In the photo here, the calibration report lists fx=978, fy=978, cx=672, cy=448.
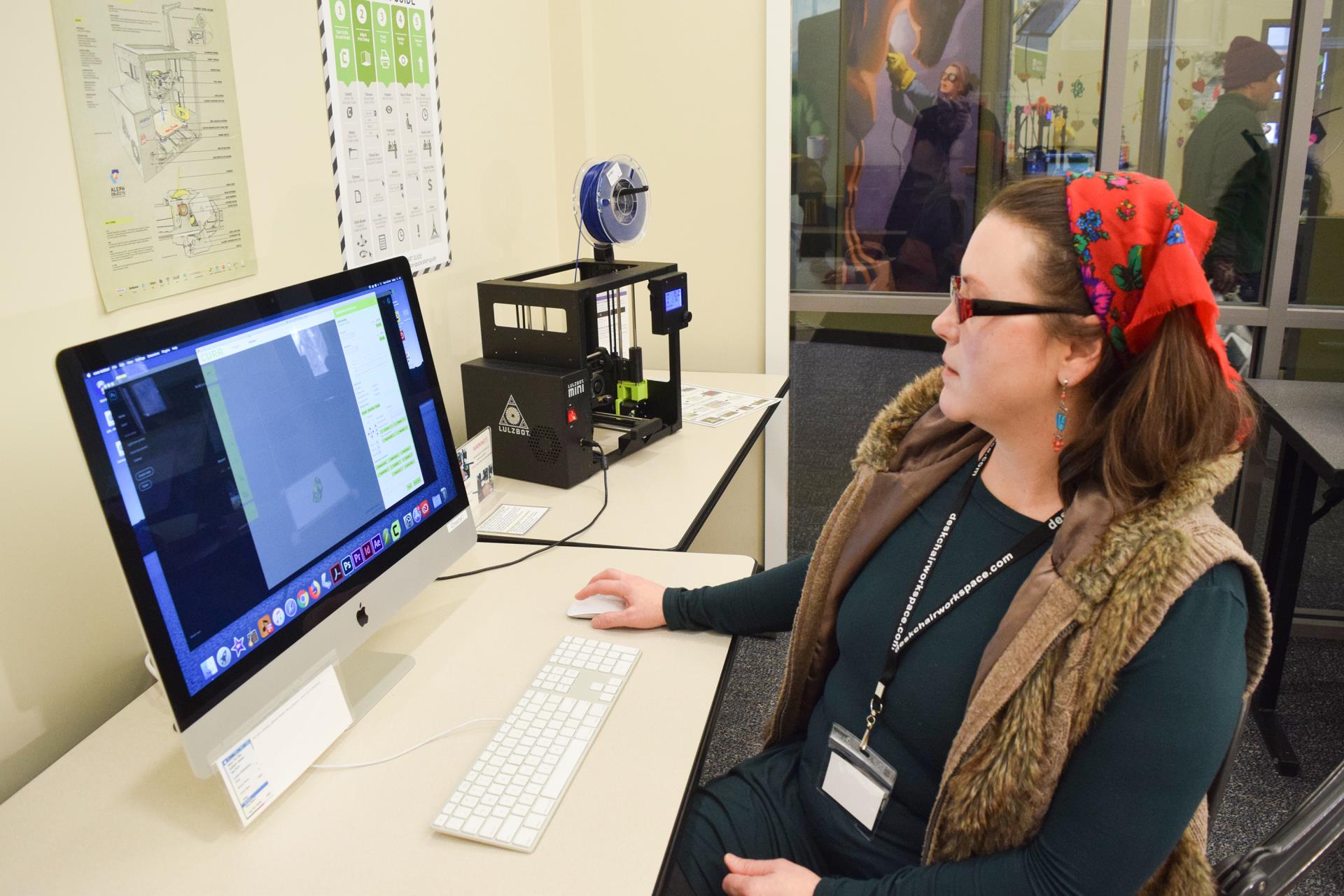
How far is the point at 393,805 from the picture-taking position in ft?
3.56

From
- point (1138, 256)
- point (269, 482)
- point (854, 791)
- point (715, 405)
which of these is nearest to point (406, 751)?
point (269, 482)

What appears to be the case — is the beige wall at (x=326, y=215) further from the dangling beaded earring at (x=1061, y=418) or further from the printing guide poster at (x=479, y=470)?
the dangling beaded earring at (x=1061, y=418)

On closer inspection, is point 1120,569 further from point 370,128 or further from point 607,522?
point 370,128

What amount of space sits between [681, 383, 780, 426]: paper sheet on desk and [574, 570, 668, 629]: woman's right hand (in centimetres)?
94

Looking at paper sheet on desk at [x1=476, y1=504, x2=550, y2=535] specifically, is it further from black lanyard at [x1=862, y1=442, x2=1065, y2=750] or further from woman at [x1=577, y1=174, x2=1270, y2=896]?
black lanyard at [x1=862, y1=442, x2=1065, y2=750]

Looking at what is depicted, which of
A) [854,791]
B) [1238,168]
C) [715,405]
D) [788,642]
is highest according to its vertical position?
[1238,168]

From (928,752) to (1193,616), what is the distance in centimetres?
36

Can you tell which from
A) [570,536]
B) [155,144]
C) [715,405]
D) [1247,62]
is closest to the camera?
[155,144]

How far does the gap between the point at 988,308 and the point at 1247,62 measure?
2.33 meters

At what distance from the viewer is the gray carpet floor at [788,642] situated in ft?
7.41

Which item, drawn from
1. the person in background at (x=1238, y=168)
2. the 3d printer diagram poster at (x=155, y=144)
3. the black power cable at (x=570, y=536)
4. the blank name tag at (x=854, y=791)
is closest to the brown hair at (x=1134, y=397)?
the blank name tag at (x=854, y=791)

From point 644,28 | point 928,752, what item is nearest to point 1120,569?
point 928,752

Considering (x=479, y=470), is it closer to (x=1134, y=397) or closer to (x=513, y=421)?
(x=513, y=421)

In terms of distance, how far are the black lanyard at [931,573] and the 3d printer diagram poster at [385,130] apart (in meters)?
1.27
